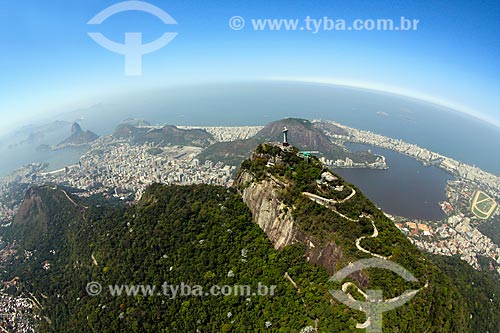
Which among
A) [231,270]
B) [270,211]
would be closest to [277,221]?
[270,211]

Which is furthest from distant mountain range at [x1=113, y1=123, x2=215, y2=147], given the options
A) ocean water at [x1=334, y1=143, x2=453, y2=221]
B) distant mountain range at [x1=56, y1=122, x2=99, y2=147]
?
ocean water at [x1=334, y1=143, x2=453, y2=221]

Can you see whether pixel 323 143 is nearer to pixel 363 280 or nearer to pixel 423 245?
pixel 423 245

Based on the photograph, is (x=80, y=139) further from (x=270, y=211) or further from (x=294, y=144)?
(x=270, y=211)

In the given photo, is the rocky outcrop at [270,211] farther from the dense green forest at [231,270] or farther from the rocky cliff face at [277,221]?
the dense green forest at [231,270]

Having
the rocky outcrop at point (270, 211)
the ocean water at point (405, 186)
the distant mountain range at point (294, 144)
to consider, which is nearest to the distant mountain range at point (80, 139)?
the distant mountain range at point (294, 144)

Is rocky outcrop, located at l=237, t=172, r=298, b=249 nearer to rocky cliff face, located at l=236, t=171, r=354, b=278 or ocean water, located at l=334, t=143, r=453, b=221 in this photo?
rocky cliff face, located at l=236, t=171, r=354, b=278

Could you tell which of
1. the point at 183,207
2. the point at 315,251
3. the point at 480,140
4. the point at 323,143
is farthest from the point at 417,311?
the point at 480,140
